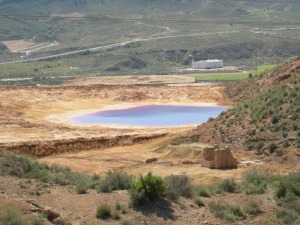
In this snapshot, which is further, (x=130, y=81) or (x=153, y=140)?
(x=130, y=81)

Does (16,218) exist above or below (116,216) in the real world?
above

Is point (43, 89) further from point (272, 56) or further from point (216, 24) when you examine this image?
point (216, 24)

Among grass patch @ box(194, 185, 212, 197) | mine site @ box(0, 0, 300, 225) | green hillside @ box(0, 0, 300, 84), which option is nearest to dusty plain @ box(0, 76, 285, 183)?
mine site @ box(0, 0, 300, 225)

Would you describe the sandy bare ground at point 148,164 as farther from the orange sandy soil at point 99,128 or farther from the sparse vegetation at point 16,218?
the sparse vegetation at point 16,218

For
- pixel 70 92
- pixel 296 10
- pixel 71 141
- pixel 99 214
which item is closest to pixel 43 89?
pixel 70 92

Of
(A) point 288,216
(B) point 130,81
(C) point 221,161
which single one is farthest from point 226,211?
(B) point 130,81

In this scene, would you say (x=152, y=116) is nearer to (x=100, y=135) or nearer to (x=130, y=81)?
(x=100, y=135)

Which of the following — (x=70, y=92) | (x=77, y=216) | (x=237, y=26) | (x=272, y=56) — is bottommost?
(x=77, y=216)
